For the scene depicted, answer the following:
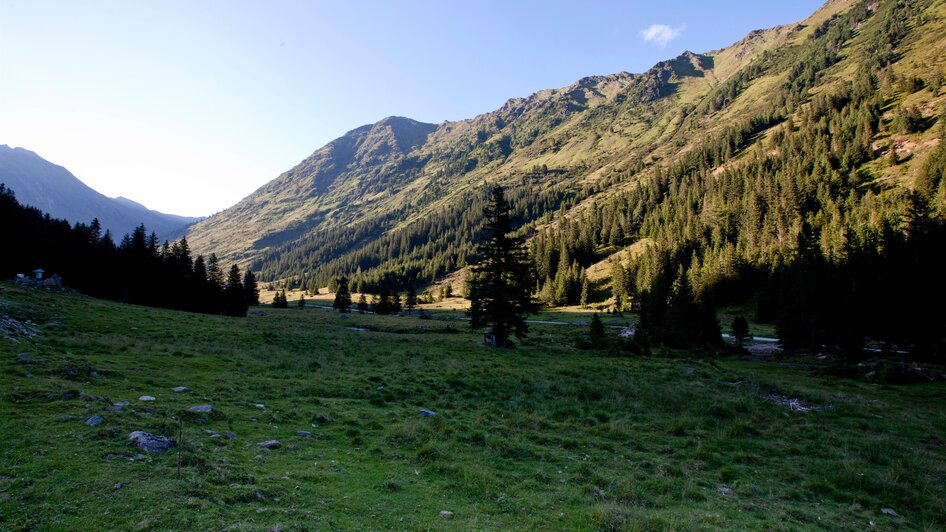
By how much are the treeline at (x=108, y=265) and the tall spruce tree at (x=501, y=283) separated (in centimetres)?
5905

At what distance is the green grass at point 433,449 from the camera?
24.5ft

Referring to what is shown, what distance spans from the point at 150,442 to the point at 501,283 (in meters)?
31.1

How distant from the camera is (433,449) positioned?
11672mm

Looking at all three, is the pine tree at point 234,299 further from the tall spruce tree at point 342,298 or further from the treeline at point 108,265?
the tall spruce tree at point 342,298

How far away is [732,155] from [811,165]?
62.6 metres

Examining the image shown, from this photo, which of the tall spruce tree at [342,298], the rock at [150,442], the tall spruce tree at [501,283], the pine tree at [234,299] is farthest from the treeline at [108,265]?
the rock at [150,442]

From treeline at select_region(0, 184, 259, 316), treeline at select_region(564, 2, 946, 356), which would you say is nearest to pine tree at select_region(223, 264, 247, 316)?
treeline at select_region(0, 184, 259, 316)

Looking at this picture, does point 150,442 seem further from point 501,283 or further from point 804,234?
point 804,234

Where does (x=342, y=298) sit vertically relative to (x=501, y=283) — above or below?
below

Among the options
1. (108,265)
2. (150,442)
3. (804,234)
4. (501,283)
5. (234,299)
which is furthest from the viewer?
(804,234)

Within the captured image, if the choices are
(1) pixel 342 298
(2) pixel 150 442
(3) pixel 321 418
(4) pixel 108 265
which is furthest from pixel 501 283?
(1) pixel 342 298

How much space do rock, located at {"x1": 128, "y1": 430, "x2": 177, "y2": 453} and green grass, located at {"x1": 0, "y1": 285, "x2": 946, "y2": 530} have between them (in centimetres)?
21

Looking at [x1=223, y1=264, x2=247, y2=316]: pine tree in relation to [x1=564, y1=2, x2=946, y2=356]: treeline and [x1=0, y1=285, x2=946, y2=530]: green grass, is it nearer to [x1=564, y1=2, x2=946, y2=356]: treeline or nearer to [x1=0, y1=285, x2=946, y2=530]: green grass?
[x1=0, y1=285, x2=946, y2=530]: green grass

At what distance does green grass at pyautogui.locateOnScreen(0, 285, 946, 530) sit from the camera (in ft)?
24.5
